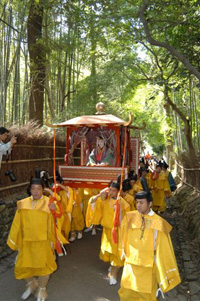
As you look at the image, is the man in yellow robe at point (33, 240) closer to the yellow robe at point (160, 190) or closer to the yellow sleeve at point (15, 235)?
the yellow sleeve at point (15, 235)

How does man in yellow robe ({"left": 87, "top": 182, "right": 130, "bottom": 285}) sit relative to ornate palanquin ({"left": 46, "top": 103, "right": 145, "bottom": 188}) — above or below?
below

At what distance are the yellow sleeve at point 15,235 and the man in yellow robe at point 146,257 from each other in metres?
1.35

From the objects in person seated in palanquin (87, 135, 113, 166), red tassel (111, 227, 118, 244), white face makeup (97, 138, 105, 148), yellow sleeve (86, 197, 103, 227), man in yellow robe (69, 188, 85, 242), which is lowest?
man in yellow robe (69, 188, 85, 242)

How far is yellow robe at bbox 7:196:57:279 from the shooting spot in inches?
143

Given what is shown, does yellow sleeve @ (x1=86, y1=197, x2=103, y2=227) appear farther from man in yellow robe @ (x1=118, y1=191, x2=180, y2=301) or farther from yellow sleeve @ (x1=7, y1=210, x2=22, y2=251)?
man in yellow robe @ (x1=118, y1=191, x2=180, y2=301)

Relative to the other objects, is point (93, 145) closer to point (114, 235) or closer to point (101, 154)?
point (101, 154)

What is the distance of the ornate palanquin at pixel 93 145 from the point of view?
5832 millimetres

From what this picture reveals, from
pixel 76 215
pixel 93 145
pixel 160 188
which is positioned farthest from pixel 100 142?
pixel 160 188

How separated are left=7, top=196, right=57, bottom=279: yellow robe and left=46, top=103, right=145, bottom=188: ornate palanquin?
2.22 metres

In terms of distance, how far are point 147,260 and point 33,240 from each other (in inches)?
57.0

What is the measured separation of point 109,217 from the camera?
4.36 meters

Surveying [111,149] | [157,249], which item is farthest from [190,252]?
[157,249]

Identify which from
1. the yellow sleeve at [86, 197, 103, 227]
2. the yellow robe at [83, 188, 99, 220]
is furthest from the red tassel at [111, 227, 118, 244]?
the yellow robe at [83, 188, 99, 220]

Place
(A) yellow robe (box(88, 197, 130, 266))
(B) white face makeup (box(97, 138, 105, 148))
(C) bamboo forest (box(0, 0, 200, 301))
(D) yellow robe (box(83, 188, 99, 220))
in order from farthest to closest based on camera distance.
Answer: (D) yellow robe (box(83, 188, 99, 220)) < (B) white face makeup (box(97, 138, 105, 148)) < (A) yellow robe (box(88, 197, 130, 266)) < (C) bamboo forest (box(0, 0, 200, 301))
